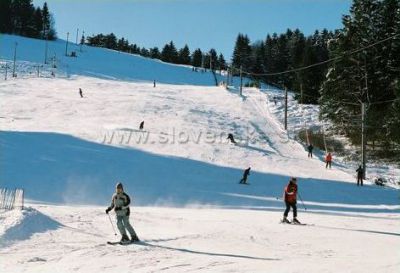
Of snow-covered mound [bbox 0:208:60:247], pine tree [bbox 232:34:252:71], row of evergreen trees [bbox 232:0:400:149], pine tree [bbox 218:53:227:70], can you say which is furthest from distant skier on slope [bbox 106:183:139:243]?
pine tree [bbox 218:53:227:70]

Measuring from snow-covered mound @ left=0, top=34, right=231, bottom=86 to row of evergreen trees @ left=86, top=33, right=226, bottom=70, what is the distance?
20.6 m

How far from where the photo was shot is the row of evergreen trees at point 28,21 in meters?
147

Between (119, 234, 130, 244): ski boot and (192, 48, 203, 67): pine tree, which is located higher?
(192, 48, 203, 67): pine tree

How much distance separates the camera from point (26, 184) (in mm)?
Answer: 28266

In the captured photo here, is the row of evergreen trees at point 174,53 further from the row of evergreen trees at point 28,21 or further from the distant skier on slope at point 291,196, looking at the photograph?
the distant skier on slope at point 291,196

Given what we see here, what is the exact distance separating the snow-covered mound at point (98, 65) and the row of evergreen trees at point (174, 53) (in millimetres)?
20610

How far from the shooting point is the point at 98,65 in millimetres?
107312

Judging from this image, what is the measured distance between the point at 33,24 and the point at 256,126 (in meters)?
115

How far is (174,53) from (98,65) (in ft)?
159

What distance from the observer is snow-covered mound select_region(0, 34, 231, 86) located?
93.7 metres

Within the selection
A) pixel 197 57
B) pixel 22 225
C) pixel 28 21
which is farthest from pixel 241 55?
pixel 22 225

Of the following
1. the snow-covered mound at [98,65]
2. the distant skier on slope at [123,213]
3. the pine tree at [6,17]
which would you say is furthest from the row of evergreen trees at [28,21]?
the distant skier on slope at [123,213]

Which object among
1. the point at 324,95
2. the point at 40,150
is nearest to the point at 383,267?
the point at 40,150

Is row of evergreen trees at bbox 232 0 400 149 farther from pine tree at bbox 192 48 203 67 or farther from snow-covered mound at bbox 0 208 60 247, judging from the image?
pine tree at bbox 192 48 203 67
